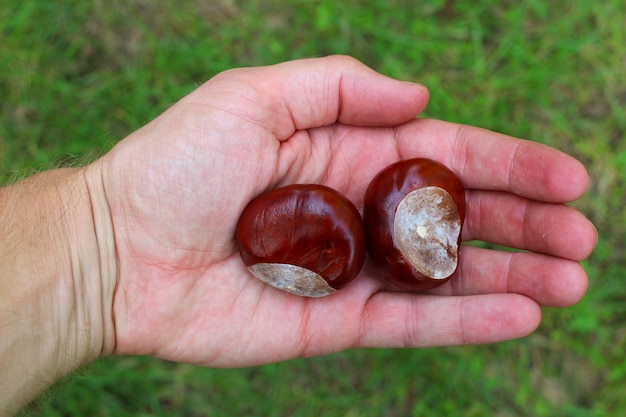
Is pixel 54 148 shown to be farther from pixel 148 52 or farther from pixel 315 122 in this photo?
pixel 315 122

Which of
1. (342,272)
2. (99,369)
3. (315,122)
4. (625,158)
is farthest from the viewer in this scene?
(625,158)

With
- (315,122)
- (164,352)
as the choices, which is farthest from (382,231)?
(164,352)

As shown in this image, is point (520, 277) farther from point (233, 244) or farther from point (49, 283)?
point (49, 283)

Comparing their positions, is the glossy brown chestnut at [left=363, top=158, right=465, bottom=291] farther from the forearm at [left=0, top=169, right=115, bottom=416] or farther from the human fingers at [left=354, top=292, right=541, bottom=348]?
the forearm at [left=0, top=169, right=115, bottom=416]

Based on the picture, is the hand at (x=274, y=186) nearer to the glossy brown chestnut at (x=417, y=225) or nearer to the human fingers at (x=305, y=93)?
the human fingers at (x=305, y=93)

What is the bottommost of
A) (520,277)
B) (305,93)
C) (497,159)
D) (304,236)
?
(520,277)

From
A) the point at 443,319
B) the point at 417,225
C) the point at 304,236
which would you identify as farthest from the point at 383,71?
the point at 443,319
